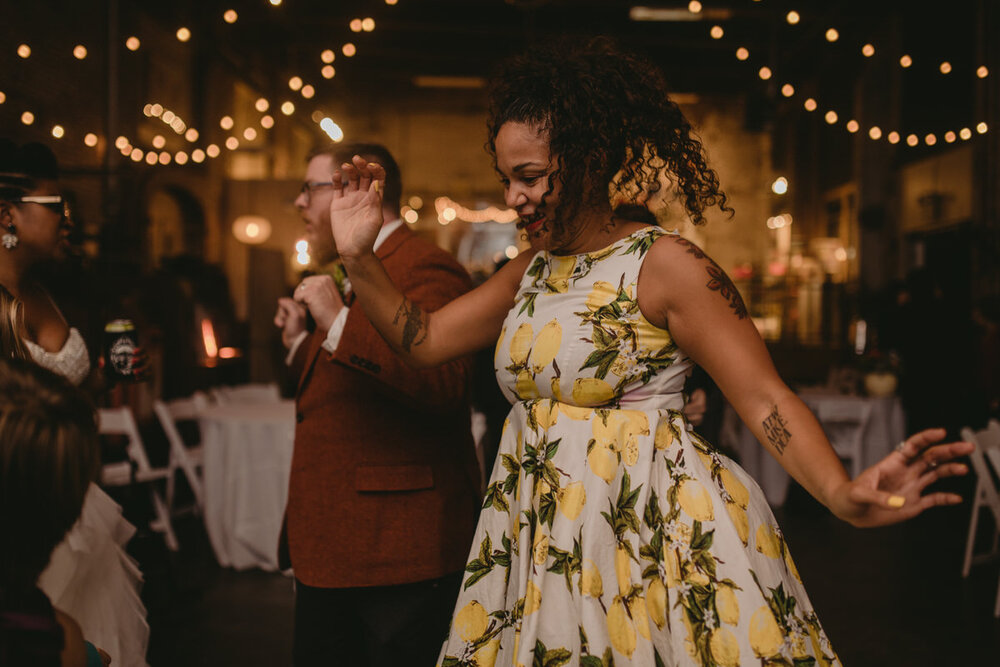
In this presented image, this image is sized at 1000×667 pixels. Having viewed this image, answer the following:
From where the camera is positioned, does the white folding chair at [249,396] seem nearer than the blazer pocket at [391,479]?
No

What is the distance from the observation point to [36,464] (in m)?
1.02

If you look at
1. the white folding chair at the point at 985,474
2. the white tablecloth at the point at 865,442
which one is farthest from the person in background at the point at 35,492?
the white tablecloth at the point at 865,442

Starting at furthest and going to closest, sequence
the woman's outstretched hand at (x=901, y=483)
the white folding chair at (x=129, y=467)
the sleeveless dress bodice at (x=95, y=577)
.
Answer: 1. the white folding chair at (x=129, y=467)
2. the sleeveless dress bodice at (x=95, y=577)
3. the woman's outstretched hand at (x=901, y=483)

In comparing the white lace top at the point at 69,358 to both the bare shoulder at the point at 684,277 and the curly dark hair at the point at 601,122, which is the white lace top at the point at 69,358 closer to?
the curly dark hair at the point at 601,122

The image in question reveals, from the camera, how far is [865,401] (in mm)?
6039

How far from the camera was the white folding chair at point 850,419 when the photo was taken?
6.02 m

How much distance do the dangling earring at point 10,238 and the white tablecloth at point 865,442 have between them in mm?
5099

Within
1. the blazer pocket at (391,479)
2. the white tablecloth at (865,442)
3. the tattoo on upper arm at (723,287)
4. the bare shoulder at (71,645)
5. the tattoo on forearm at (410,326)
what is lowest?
the white tablecloth at (865,442)

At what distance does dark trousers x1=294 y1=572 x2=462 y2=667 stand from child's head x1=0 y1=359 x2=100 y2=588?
746mm

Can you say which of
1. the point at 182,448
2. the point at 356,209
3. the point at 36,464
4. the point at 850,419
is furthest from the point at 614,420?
the point at 850,419

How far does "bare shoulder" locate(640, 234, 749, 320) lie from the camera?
1.18m

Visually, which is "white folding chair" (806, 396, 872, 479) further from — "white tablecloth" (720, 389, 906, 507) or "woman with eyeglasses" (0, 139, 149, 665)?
"woman with eyeglasses" (0, 139, 149, 665)

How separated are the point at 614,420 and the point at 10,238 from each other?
4.78 ft

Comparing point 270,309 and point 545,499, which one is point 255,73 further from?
point 545,499
